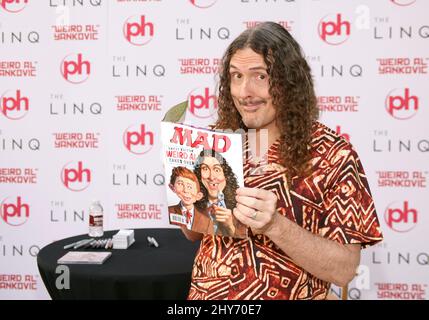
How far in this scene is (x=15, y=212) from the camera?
3.46 metres

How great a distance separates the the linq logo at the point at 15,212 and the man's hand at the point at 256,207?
275 centimetres

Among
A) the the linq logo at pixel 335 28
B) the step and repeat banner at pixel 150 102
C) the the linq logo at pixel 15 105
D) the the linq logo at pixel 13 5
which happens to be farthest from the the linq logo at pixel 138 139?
the the linq logo at pixel 335 28

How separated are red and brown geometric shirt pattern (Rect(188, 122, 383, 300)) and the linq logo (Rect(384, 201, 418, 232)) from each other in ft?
7.04

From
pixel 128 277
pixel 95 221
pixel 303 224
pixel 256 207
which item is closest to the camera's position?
pixel 256 207

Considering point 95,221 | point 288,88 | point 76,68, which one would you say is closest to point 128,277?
point 95,221

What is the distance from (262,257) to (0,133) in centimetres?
279

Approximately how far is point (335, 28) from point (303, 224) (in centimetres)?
231

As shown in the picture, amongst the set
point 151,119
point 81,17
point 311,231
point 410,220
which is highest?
point 81,17

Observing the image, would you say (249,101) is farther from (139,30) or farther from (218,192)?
(139,30)

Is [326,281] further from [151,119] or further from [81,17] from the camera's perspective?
[81,17]

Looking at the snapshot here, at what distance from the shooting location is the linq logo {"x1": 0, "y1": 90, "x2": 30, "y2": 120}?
3.41 meters

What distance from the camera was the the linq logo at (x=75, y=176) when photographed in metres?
3.38

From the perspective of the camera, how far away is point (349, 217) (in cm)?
115

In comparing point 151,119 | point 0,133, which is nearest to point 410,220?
point 151,119
